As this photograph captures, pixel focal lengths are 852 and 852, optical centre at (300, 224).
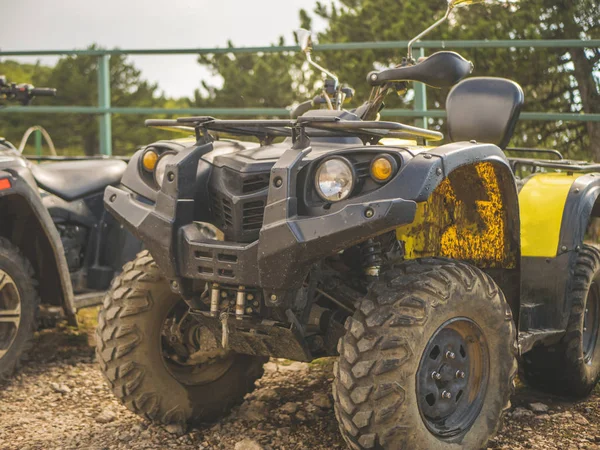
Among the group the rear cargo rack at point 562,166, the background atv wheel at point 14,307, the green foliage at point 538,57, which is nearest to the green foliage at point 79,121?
the green foliage at point 538,57

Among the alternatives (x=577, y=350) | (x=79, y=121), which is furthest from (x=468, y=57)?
(x=79, y=121)

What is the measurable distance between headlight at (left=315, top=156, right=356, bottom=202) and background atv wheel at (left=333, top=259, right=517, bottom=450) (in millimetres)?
321

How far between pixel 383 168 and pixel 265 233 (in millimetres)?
407

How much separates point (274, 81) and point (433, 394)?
17867mm

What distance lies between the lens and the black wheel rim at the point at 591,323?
155 inches

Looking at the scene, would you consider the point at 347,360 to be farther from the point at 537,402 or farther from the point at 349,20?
the point at 349,20

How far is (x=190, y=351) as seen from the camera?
3.33 metres

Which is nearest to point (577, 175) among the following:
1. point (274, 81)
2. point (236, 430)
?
point (236, 430)

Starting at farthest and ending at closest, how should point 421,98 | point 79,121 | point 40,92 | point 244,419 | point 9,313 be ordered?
point 79,121
point 421,98
point 40,92
point 9,313
point 244,419

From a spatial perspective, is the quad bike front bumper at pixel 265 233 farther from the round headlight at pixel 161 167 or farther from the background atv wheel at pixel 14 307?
the background atv wheel at pixel 14 307

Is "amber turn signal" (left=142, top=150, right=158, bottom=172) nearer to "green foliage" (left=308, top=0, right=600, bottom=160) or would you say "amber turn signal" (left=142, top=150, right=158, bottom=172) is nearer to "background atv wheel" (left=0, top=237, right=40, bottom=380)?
"background atv wheel" (left=0, top=237, right=40, bottom=380)

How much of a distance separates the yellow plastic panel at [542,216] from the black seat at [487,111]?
255 millimetres

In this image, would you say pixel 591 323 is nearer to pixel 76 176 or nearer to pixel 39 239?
pixel 39 239

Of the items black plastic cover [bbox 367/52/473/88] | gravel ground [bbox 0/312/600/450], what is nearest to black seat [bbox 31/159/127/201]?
gravel ground [bbox 0/312/600/450]
